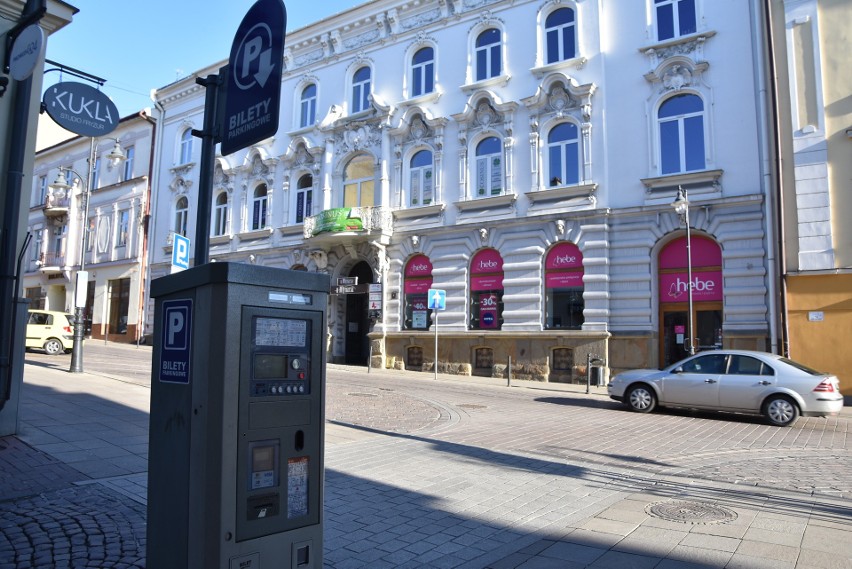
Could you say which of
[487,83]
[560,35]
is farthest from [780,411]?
[487,83]

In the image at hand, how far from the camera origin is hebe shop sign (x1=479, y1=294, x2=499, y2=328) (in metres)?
23.7

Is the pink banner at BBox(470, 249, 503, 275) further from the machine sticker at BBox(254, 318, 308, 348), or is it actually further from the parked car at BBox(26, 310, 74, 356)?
the machine sticker at BBox(254, 318, 308, 348)

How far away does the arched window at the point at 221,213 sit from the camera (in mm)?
34188

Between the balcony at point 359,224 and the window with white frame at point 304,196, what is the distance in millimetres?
3612

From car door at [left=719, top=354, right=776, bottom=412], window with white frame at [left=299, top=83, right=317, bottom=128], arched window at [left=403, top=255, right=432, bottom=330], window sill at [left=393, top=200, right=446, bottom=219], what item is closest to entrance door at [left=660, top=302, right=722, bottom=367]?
car door at [left=719, top=354, right=776, bottom=412]

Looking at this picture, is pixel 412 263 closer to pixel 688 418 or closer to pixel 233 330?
pixel 688 418

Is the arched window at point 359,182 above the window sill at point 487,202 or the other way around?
above

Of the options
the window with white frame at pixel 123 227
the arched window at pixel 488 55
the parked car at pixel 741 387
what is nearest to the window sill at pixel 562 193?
the arched window at pixel 488 55

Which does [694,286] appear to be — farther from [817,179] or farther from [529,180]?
[529,180]

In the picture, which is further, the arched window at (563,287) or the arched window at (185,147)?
A: the arched window at (185,147)

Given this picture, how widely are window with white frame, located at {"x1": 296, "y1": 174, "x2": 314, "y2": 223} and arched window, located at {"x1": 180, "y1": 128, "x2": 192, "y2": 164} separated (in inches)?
375

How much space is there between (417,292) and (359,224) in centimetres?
381

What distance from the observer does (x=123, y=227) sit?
39344 mm

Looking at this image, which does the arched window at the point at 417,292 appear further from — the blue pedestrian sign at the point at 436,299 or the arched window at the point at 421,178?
the arched window at the point at 421,178
